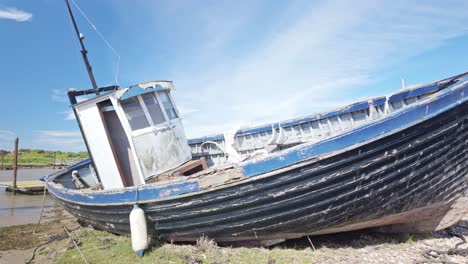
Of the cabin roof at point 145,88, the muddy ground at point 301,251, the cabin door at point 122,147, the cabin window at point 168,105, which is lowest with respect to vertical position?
the muddy ground at point 301,251

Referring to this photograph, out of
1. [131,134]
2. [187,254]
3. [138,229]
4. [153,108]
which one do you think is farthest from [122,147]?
[187,254]

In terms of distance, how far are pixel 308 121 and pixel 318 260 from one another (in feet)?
12.4

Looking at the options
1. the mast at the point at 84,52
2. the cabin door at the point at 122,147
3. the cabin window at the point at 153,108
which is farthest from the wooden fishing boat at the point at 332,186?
the mast at the point at 84,52

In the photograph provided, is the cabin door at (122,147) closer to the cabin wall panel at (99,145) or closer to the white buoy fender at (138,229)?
the cabin wall panel at (99,145)

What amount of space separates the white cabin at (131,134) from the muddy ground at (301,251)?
1.32 m

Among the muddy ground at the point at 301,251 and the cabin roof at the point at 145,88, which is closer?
the muddy ground at the point at 301,251

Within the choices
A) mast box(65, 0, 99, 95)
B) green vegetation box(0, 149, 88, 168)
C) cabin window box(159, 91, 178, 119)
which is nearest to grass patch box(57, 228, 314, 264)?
cabin window box(159, 91, 178, 119)

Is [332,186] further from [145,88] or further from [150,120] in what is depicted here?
[145,88]

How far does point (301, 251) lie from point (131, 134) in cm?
362

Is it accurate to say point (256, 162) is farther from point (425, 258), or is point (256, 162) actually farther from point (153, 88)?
point (153, 88)

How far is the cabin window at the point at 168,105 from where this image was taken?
637cm

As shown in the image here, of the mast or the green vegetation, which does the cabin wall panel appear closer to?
the mast

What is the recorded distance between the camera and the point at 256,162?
147 inches

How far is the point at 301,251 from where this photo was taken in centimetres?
420
